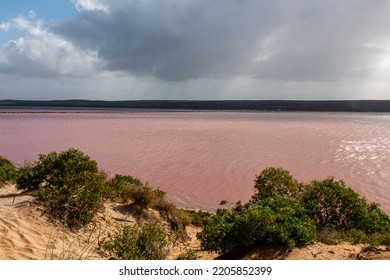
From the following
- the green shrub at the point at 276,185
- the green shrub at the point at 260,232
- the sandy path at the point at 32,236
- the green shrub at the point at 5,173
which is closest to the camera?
the sandy path at the point at 32,236

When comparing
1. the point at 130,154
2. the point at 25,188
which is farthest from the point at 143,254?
the point at 130,154

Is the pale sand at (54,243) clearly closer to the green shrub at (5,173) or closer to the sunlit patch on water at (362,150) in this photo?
the green shrub at (5,173)


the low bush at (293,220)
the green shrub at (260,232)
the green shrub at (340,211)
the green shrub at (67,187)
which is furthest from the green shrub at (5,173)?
the green shrub at (340,211)

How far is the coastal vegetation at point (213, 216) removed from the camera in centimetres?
870

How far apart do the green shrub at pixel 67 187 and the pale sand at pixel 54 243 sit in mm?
391

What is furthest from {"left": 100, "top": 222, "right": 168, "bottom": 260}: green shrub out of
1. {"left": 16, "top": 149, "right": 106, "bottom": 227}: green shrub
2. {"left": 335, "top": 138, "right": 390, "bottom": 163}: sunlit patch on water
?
{"left": 335, "top": 138, "right": 390, "bottom": 163}: sunlit patch on water

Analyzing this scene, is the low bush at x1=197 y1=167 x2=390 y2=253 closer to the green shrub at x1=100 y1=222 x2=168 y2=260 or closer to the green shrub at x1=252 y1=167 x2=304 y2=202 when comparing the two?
the green shrub at x1=252 y1=167 x2=304 y2=202

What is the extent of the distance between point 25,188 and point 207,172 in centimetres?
1890

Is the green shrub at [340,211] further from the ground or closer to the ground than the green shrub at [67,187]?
closer to the ground

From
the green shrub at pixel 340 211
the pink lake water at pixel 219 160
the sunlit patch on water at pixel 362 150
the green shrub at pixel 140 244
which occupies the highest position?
the green shrub at pixel 140 244

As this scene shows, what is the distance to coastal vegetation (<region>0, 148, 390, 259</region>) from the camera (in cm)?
870

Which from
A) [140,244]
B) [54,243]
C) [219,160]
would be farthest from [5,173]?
[219,160]

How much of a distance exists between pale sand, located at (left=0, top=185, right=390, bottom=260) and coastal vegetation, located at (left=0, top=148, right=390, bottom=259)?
0.28 meters
